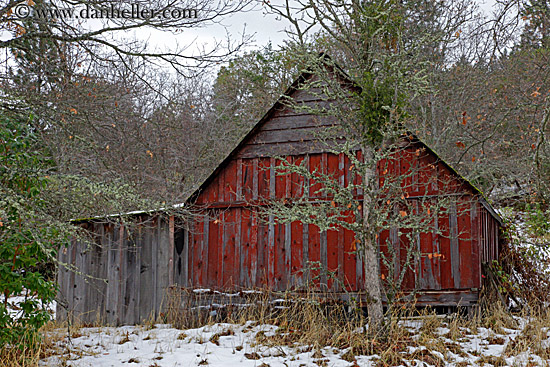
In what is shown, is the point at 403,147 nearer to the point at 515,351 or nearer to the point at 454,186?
the point at 454,186

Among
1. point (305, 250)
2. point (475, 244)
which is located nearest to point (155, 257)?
point (305, 250)

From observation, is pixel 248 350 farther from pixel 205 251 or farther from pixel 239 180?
pixel 239 180

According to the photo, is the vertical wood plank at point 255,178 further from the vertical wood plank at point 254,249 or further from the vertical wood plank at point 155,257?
the vertical wood plank at point 155,257

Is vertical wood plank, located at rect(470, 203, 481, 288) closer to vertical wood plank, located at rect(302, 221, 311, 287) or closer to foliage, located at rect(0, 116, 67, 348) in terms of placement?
vertical wood plank, located at rect(302, 221, 311, 287)

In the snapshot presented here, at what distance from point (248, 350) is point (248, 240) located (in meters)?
2.83

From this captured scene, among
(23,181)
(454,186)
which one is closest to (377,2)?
(454,186)

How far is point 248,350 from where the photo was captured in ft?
26.0

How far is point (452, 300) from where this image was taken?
30.1ft

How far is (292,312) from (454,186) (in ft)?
11.6

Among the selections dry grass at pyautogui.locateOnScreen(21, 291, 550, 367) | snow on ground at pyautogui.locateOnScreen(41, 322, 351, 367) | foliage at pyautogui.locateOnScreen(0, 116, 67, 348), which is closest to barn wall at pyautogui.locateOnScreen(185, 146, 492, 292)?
dry grass at pyautogui.locateOnScreen(21, 291, 550, 367)

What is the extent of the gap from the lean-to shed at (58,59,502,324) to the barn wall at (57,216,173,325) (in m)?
0.02

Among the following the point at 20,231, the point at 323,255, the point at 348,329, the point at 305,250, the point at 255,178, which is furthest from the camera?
the point at 255,178

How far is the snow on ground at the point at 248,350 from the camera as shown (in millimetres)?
7375

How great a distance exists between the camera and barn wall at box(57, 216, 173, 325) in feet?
34.3
